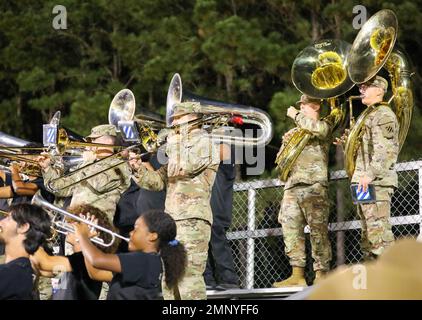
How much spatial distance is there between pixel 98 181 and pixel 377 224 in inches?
106

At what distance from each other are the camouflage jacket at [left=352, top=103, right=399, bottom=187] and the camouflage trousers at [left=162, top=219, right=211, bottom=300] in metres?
1.20

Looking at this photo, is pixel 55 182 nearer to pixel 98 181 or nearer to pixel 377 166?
pixel 98 181

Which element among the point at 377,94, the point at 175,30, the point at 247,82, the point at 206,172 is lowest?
the point at 206,172

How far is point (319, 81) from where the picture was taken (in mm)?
7973

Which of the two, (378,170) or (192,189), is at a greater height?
(378,170)

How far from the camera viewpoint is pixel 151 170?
8.09m

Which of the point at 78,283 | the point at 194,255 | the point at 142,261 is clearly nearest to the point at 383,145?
the point at 194,255

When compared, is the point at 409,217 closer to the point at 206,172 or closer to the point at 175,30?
the point at 206,172

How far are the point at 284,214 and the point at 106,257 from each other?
2.40 m

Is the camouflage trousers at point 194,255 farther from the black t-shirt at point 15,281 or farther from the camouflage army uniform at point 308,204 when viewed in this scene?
the black t-shirt at point 15,281

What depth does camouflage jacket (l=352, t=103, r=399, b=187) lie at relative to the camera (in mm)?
7148

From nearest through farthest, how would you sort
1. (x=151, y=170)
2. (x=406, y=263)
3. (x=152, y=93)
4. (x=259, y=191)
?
(x=406, y=263), (x=151, y=170), (x=259, y=191), (x=152, y=93)

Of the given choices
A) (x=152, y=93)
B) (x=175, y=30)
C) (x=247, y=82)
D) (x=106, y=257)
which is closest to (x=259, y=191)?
(x=106, y=257)

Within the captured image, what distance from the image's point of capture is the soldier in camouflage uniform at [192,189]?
711 centimetres
